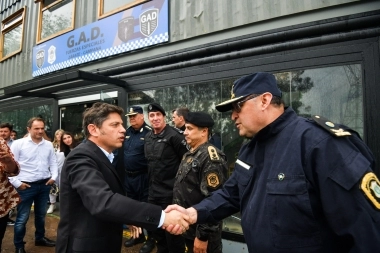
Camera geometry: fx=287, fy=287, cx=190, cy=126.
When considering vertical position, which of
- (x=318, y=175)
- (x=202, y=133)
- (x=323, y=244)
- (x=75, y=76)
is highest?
(x=75, y=76)

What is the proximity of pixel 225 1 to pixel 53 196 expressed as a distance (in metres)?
5.53

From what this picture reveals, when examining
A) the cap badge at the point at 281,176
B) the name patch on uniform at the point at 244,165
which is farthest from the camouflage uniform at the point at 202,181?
the cap badge at the point at 281,176

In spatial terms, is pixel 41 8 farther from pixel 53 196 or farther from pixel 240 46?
pixel 240 46

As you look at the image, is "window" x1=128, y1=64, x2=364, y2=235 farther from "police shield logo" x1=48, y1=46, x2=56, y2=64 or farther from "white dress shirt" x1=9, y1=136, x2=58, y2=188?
"police shield logo" x1=48, y1=46, x2=56, y2=64

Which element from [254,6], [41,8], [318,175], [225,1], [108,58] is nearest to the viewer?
[318,175]

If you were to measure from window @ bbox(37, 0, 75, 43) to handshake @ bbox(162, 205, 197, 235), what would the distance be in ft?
19.3

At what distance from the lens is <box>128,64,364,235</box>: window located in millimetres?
3160

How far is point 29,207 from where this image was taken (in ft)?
14.3

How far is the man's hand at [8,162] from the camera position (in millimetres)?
3322

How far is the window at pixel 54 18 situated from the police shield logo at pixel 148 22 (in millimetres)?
2297

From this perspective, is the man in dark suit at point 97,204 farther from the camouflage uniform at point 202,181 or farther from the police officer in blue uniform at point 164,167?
the police officer in blue uniform at point 164,167

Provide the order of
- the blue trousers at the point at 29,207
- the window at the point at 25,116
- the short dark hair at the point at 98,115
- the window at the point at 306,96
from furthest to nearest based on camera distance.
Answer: the window at the point at 25,116, the blue trousers at the point at 29,207, the window at the point at 306,96, the short dark hair at the point at 98,115

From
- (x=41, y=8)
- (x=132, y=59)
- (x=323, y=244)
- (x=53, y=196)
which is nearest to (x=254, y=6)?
(x=132, y=59)

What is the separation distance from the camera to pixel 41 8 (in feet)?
25.2
